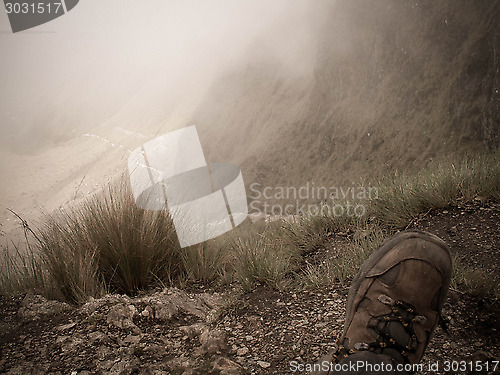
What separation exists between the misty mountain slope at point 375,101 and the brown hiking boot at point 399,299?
416cm

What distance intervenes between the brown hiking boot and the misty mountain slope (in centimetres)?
416

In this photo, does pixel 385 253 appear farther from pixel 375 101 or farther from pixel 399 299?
pixel 375 101

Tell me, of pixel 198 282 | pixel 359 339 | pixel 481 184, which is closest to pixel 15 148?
pixel 198 282

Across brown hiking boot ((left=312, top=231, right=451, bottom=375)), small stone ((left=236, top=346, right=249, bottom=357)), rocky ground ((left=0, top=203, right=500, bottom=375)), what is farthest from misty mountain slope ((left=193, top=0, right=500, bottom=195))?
small stone ((left=236, top=346, right=249, bottom=357))

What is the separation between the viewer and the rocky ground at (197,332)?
110cm

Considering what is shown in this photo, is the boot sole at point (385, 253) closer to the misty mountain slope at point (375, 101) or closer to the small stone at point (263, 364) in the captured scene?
the small stone at point (263, 364)

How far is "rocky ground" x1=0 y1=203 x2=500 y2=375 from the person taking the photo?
3.62ft

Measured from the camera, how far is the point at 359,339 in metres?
1.05

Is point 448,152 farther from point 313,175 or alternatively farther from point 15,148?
point 15,148

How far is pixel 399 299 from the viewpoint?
3.68 feet

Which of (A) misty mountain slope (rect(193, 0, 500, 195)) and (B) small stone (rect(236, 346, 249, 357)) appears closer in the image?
(B) small stone (rect(236, 346, 249, 357))

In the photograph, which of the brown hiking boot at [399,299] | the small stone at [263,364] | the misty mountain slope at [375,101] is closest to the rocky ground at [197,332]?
the small stone at [263,364]

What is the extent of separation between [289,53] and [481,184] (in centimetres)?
847

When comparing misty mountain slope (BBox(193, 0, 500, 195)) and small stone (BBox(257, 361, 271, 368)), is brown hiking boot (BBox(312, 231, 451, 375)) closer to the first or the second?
small stone (BBox(257, 361, 271, 368))
